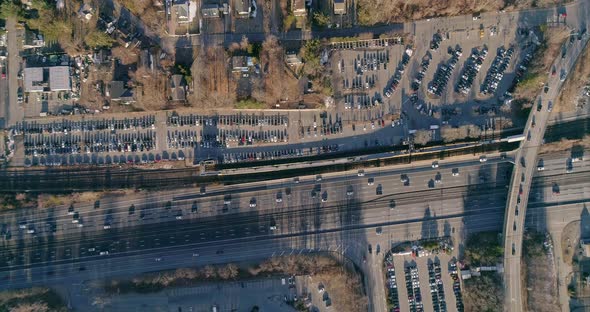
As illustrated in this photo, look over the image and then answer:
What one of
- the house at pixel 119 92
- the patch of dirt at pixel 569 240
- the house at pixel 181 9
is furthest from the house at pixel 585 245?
the house at pixel 119 92

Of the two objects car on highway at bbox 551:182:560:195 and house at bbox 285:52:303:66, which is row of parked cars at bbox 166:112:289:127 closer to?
house at bbox 285:52:303:66

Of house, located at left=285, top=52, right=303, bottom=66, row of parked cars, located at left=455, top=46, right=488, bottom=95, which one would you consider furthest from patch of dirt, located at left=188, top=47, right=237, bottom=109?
row of parked cars, located at left=455, top=46, right=488, bottom=95

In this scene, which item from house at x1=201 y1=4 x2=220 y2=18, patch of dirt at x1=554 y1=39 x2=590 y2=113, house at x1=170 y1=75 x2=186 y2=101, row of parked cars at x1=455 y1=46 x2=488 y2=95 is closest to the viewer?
patch of dirt at x1=554 y1=39 x2=590 y2=113

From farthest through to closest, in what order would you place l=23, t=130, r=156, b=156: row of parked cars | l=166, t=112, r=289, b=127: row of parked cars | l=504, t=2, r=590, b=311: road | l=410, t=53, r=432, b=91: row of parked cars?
l=23, t=130, r=156, b=156: row of parked cars, l=166, t=112, r=289, b=127: row of parked cars, l=410, t=53, r=432, b=91: row of parked cars, l=504, t=2, r=590, b=311: road

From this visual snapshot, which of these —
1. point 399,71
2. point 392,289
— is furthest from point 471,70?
point 392,289

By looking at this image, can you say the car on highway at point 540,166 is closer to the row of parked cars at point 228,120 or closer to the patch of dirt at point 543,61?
the patch of dirt at point 543,61

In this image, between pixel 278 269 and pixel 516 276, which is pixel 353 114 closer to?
pixel 278 269

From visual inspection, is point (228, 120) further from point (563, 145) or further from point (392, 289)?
point (563, 145)
